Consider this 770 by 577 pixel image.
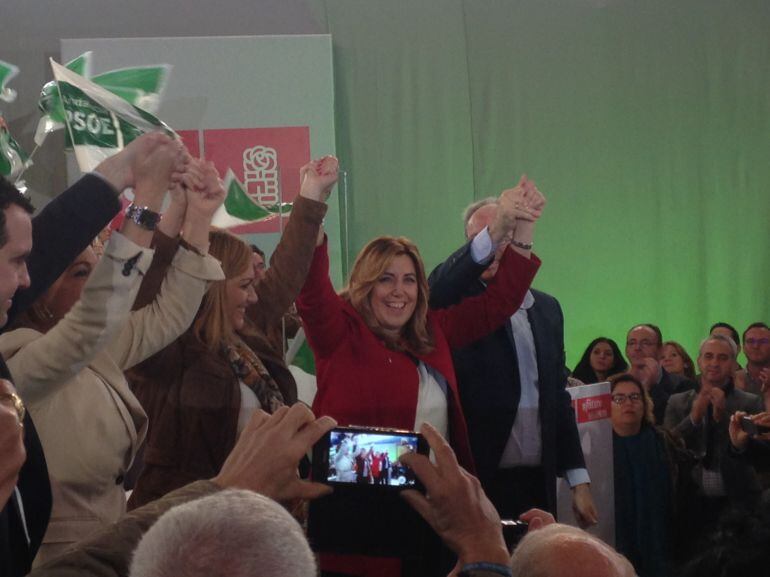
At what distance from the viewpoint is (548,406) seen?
283 centimetres

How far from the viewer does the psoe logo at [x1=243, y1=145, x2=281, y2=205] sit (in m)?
4.09

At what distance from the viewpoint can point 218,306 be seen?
2271mm

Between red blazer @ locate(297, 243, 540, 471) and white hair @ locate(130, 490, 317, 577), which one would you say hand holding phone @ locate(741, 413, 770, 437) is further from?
white hair @ locate(130, 490, 317, 577)

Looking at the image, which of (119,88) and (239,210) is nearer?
(239,210)

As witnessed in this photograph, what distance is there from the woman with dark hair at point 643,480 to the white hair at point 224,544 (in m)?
3.16

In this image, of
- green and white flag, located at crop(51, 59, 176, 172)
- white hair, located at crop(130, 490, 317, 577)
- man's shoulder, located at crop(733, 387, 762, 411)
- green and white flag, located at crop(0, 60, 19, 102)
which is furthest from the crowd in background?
green and white flag, located at crop(0, 60, 19, 102)

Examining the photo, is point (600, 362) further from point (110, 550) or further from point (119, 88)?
point (110, 550)

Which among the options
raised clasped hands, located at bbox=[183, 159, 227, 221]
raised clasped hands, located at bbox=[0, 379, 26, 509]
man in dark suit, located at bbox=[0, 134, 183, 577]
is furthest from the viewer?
raised clasped hands, located at bbox=[183, 159, 227, 221]

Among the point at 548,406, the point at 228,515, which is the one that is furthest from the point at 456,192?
the point at 228,515

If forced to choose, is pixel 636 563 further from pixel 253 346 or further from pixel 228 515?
pixel 228 515

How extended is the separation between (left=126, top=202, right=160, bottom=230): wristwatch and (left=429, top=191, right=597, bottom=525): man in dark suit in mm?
1070

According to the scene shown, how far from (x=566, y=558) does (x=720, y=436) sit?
317cm

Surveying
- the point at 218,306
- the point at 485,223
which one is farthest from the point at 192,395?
the point at 485,223

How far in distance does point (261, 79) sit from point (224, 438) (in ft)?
8.80
